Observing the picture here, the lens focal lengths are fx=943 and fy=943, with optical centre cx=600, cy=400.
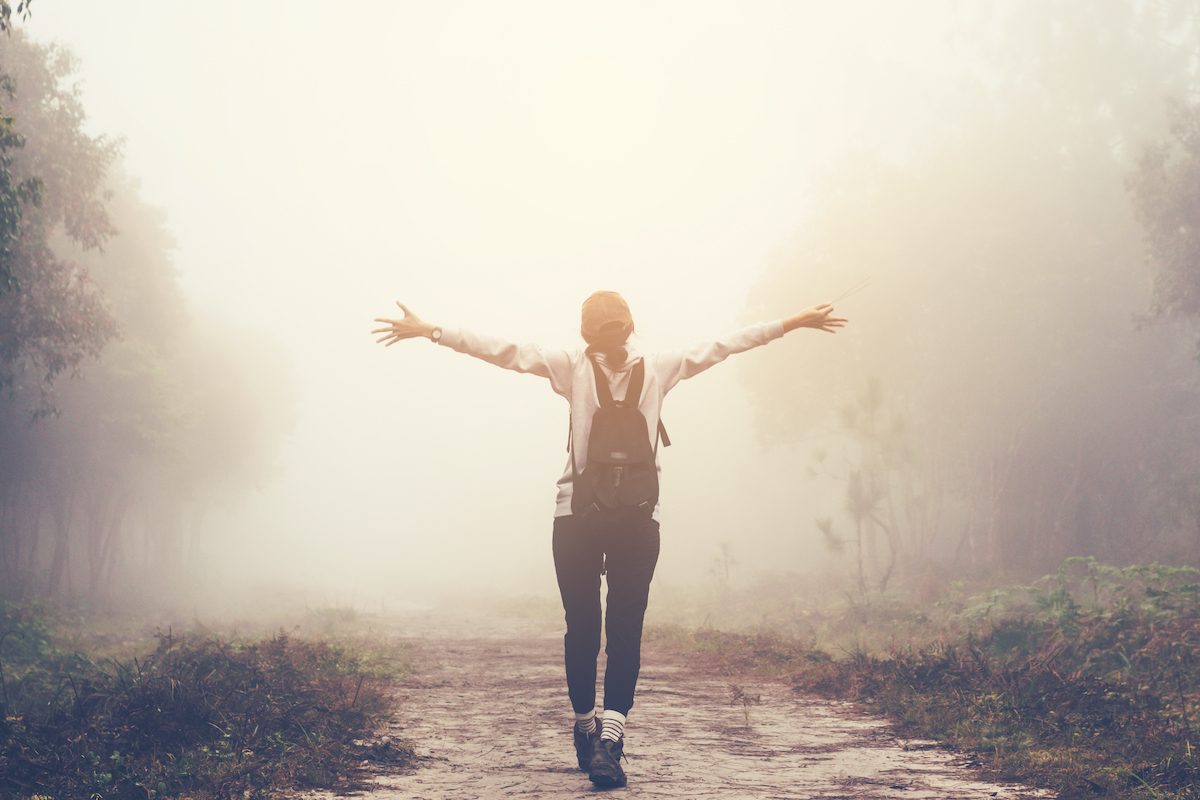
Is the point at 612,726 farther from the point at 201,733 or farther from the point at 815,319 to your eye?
the point at 815,319

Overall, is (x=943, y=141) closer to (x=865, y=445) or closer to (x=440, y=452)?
(x=865, y=445)

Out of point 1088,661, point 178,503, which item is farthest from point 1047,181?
point 178,503

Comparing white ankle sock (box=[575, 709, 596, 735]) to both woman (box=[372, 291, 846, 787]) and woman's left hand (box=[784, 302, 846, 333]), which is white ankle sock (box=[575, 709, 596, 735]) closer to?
woman (box=[372, 291, 846, 787])

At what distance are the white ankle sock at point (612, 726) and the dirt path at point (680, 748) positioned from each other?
256 mm

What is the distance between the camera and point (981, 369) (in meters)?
26.6

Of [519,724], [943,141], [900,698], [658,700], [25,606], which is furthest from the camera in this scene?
[943,141]

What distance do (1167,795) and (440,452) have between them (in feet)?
411

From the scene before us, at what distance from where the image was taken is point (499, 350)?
222 inches

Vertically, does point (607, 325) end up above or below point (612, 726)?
above

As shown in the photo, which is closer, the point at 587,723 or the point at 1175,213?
the point at 587,723

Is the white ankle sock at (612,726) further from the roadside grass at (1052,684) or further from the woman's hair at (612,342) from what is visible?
the roadside grass at (1052,684)

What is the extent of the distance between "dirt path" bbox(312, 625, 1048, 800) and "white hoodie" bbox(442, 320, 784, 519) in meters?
1.53

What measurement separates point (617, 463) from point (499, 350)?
1.00 meters

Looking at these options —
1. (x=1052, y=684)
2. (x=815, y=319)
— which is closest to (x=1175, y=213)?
(x=1052, y=684)
